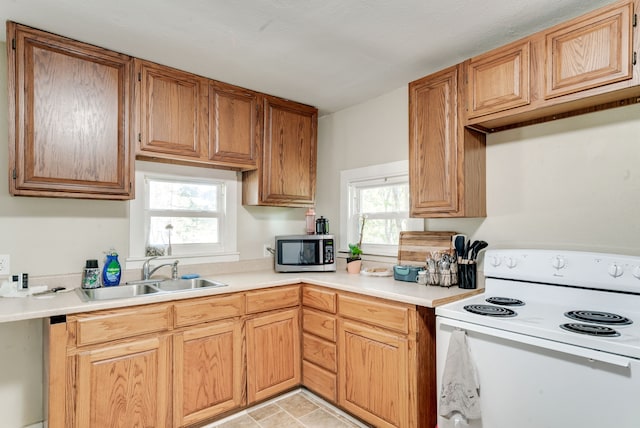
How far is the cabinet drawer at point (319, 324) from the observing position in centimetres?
237

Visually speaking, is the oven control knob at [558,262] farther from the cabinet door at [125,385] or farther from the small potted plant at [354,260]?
the cabinet door at [125,385]

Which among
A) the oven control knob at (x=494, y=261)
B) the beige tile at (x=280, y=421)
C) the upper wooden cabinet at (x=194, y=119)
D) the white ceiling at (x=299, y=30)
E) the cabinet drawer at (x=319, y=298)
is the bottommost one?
the beige tile at (x=280, y=421)

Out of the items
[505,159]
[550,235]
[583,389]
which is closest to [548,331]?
[583,389]

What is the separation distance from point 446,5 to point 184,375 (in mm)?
2397

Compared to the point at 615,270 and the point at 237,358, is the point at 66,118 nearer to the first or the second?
the point at 237,358

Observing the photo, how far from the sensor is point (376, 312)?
2082mm

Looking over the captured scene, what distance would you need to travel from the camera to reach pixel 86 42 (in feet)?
6.77

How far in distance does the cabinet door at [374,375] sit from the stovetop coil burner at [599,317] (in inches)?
30.5

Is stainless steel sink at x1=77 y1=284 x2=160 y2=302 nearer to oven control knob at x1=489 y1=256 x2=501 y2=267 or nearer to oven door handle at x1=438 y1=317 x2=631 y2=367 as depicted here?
oven door handle at x1=438 y1=317 x2=631 y2=367

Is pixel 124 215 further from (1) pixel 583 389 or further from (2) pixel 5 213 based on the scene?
(1) pixel 583 389

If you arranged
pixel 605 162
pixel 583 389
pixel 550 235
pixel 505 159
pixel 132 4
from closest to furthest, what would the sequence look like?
pixel 583 389
pixel 132 4
pixel 605 162
pixel 550 235
pixel 505 159

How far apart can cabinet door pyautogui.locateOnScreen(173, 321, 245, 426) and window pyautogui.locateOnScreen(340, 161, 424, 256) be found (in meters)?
1.26

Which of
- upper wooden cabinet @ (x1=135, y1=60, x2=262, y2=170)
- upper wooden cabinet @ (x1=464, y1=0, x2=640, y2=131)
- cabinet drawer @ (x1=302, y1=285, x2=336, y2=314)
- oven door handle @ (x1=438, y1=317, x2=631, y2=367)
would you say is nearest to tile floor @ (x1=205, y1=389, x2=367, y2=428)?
cabinet drawer @ (x1=302, y1=285, x2=336, y2=314)

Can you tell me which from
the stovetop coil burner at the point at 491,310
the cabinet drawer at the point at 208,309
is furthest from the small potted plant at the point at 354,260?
the stovetop coil burner at the point at 491,310
